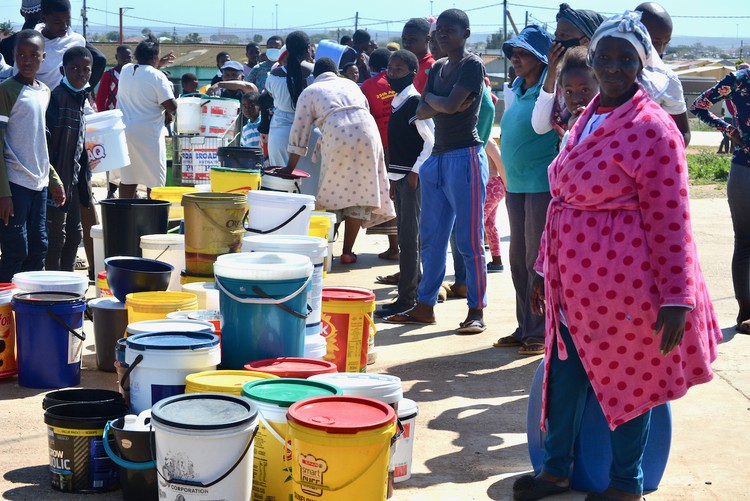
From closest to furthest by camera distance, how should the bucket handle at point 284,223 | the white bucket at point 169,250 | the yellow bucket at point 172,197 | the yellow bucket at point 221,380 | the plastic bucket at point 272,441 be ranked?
the plastic bucket at point 272,441
the yellow bucket at point 221,380
the bucket handle at point 284,223
the white bucket at point 169,250
the yellow bucket at point 172,197

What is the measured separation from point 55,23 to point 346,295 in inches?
143

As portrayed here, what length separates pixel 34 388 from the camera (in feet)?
17.9

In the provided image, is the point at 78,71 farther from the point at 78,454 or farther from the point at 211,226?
the point at 78,454

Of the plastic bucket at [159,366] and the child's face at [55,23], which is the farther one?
the child's face at [55,23]

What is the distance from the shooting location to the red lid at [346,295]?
18.3 feet

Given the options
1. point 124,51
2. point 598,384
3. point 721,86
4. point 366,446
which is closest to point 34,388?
point 366,446

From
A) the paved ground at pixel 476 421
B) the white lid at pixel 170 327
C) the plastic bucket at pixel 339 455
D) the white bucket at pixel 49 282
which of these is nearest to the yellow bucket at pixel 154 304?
the white bucket at pixel 49 282

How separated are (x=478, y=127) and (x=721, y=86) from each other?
71.6 inches

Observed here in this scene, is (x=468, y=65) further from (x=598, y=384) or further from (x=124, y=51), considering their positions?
(x=124, y=51)

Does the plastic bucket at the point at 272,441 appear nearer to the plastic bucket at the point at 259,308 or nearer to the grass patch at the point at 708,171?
the plastic bucket at the point at 259,308

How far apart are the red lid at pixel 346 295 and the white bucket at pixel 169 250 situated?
1249 millimetres

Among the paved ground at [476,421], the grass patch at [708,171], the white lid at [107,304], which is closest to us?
the paved ground at [476,421]

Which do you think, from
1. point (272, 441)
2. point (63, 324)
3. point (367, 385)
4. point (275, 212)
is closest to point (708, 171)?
point (275, 212)

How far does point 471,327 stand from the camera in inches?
280
